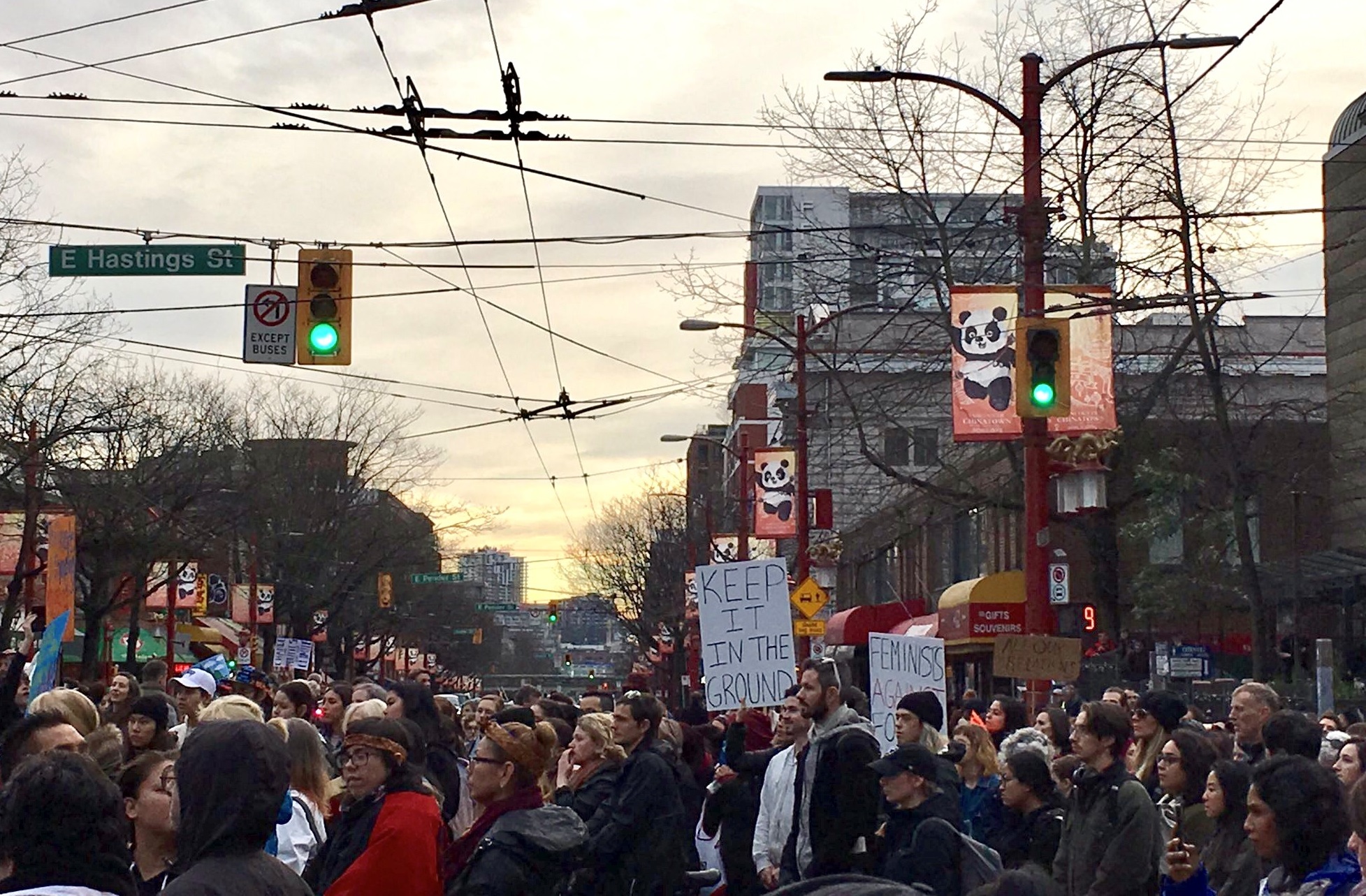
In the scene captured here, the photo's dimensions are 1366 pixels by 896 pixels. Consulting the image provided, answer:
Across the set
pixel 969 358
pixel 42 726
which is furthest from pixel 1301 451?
pixel 42 726

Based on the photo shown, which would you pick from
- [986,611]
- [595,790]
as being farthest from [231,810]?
[986,611]

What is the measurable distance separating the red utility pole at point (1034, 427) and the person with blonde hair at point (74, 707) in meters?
9.28

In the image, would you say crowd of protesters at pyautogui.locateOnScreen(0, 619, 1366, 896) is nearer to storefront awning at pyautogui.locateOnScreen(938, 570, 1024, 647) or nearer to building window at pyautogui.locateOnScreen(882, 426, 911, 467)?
storefront awning at pyautogui.locateOnScreen(938, 570, 1024, 647)

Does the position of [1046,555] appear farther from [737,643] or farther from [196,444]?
[196,444]

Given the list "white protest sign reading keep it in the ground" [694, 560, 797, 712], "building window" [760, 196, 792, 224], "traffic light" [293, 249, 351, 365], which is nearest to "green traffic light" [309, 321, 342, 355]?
"traffic light" [293, 249, 351, 365]

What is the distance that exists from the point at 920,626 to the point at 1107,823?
33829mm

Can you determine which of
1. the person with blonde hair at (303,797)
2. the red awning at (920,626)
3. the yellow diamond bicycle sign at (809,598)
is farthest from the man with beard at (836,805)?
the red awning at (920,626)

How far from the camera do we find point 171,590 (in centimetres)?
4644

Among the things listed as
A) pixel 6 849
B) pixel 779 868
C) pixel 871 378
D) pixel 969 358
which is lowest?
pixel 779 868

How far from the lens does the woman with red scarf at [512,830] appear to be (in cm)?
682

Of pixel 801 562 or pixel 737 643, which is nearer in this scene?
pixel 737 643

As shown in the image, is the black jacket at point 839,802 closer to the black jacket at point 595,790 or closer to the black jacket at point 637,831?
the black jacket at point 637,831

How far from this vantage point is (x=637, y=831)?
9.37 metres

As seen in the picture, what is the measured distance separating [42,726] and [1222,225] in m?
23.9
